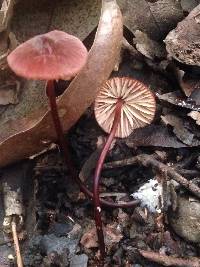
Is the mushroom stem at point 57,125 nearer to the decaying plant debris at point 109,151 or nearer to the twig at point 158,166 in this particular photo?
the decaying plant debris at point 109,151

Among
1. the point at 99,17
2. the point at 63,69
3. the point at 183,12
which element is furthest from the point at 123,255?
the point at 183,12

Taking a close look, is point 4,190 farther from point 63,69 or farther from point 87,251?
point 63,69

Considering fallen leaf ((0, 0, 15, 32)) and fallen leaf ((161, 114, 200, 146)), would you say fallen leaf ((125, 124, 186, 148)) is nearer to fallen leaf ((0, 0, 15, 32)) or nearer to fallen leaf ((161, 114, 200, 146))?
fallen leaf ((161, 114, 200, 146))

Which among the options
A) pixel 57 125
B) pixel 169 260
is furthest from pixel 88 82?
pixel 169 260

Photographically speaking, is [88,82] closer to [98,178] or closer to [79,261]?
[98,178]

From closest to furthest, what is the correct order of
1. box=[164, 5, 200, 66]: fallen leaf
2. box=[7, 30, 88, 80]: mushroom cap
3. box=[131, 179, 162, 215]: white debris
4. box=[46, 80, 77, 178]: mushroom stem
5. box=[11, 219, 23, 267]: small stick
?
1. box=[7, 30, 88, 80]: mushroom cap
2. box=[46, 80, 77, 178]: mushroom stem
3. box=[11, 219, 23, 267]: small stick
4. box=[131, 179, 162, 215]: white debris
5. box=[164, 5, 200, 66]: fallen leaf

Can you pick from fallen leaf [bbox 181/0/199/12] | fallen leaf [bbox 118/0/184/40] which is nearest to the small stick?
fallen leaf [bbox 118/0/184/40]
